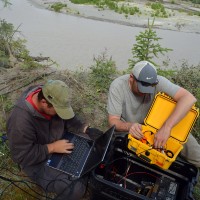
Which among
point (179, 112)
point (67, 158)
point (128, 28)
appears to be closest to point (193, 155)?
point (179, 112)

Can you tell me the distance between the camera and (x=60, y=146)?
273cm

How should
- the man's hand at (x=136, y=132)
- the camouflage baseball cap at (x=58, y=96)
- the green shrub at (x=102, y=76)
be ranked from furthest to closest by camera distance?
the green shrub at (x=102, y=76) → the man's hand at (x=136, y=132) → the camouflage baseball cap at (x=58, y=96)

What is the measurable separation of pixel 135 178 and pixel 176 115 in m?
0.73

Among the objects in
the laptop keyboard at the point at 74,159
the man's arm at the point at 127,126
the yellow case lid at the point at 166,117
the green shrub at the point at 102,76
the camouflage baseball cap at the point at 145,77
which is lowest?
the laptop keyboard at the point at 74,159

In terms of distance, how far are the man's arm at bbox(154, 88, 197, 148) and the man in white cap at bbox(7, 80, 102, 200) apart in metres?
0.79

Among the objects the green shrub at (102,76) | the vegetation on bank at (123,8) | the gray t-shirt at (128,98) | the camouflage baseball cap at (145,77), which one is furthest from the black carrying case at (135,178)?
the vegetation on bank at (123,8)

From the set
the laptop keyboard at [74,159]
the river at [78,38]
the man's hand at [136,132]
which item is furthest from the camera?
the river at [78,38]

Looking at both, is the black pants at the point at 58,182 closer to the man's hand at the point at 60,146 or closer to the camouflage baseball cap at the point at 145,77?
the man's hand at the point at 60,146

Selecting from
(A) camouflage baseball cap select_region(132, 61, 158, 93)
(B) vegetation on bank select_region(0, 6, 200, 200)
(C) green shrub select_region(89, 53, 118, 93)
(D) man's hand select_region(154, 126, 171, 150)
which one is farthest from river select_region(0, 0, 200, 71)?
(D) man's hand select_region(154, 126, 171, 150)

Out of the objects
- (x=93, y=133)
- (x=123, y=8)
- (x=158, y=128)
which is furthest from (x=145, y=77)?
(x=123, y=8)

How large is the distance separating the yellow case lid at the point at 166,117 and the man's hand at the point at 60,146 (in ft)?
2.60

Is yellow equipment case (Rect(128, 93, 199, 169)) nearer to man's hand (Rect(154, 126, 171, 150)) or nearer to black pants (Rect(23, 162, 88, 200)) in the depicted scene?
man's hand (Rect(154, 126, 171, 150))

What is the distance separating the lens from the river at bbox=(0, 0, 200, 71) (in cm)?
907

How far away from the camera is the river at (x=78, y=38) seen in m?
9.07
